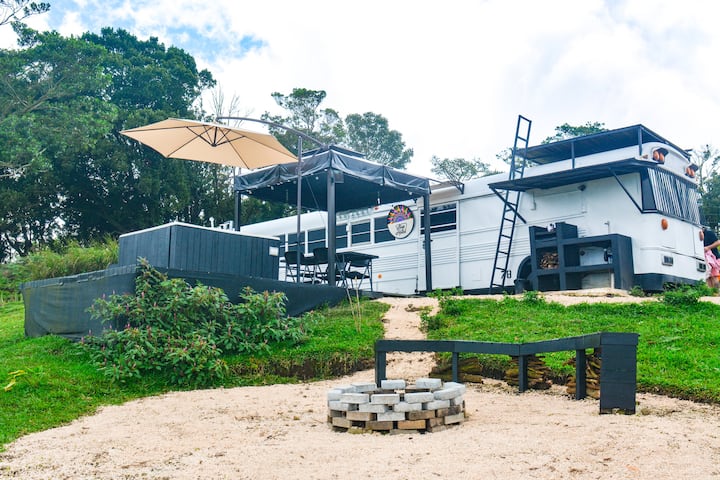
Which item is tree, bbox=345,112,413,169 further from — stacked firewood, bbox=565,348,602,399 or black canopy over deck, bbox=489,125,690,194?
stacked firewood, bbox=565,348,602,399

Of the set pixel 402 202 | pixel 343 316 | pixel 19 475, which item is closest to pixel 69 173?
pixel 402 202

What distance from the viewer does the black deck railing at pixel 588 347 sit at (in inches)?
207

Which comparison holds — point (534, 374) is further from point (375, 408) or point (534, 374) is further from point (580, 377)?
point (375, 408)

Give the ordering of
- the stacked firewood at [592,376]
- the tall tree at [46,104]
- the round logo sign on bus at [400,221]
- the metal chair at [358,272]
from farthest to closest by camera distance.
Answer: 1. the tall tree at [46,104]
2. the round logo sign on bus at [400,221]
3. the metal chair at [358,272]
4. the stacked firewood at [592,376]

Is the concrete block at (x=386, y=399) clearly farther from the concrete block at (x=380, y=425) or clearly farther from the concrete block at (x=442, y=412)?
the concrete block at (x=442, y=412)

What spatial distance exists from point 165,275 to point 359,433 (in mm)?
4404

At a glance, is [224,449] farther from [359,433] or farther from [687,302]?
[687,302]

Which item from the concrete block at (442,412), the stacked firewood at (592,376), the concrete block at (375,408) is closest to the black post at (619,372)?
the stacked firewood at (592,376)

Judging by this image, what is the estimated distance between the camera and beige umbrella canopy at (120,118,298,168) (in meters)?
11.5

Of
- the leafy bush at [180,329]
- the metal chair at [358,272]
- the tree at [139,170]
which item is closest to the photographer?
the leafy bush at [180,329]

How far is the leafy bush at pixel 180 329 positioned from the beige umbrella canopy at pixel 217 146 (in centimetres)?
331

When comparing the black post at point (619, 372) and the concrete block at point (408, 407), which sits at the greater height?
the black post at point (619, 372)

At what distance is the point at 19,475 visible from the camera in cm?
443

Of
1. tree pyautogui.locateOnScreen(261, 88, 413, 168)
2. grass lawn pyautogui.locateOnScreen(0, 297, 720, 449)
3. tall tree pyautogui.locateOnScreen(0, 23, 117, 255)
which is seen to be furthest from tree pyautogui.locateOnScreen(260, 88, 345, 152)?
grass lawn pyautogui.locateOnScreen(0, 297, 720, 449)
